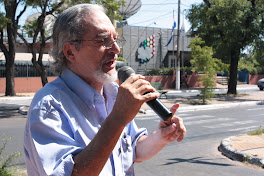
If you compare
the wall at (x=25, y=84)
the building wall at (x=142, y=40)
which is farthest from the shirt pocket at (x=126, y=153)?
the building wall at (x=142, y=40)

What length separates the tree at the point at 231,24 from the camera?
1797 centimetres

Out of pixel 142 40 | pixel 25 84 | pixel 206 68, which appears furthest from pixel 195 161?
pixel 142 40

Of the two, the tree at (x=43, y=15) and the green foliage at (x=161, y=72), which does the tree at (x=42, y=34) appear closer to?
the tree at (x=43, y=15)

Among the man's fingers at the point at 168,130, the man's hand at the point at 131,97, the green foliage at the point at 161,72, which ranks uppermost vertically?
the man's hand at the point at 131,97

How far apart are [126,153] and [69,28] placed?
0.84 meters

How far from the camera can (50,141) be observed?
1340mm

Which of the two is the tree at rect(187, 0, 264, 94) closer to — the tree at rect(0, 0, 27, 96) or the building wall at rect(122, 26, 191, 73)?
the tree at rect(0, 0, 27, 96)

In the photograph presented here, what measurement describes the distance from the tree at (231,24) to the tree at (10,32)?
1139 cm

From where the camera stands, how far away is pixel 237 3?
17891 mm

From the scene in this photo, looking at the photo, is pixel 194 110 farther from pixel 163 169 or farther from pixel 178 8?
pixel 178 8

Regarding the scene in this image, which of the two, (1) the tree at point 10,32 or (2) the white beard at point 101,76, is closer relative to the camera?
(2) the white beard at point 101,76

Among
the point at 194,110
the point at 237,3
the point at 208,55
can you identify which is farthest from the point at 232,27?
the point at 194,110

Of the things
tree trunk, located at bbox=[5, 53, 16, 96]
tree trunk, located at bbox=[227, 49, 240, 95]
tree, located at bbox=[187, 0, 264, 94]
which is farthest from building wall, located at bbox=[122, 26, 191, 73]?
tree trunk, located at bbox=[5, 53, 16, 96]

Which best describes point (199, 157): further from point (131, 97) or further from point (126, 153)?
point (131, 97)
